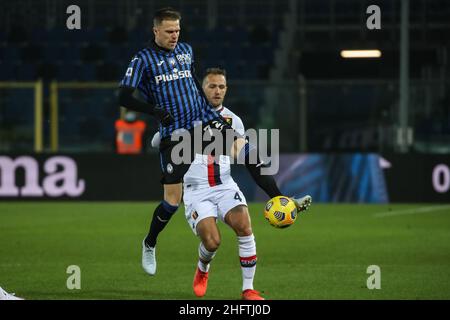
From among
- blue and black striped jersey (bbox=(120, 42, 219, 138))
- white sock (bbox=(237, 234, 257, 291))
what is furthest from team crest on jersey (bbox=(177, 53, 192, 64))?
white sock (bbox=(237, 234, 257, 291))

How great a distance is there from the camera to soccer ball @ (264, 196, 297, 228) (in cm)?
848

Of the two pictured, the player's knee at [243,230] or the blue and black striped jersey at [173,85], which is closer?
the player's knee at [243,230]

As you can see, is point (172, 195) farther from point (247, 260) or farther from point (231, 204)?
point (247, 260)

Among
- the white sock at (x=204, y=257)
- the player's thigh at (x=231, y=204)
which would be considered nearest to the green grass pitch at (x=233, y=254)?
the white sock at (x=204, y=257)

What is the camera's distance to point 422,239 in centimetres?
1401

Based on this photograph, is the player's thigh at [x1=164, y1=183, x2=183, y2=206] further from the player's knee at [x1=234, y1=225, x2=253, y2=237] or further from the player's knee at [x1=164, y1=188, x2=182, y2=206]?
the player's knee at [x1=234, y1=225, x2=253, y2=237]

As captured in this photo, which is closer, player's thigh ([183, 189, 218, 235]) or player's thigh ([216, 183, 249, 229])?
player's thigh ([216, 183, 249, 229])

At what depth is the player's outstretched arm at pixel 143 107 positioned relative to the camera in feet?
30.1

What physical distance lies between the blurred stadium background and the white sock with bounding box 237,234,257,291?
0.45 meters

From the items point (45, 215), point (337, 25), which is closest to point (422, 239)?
point (45, 215)

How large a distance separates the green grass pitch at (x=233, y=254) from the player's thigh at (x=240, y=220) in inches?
25.0

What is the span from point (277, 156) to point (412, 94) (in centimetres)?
341

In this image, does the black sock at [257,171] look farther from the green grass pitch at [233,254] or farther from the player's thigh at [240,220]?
the green grass pitch at [233,254]

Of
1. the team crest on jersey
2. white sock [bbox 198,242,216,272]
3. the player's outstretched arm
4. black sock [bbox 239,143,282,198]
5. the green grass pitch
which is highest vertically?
the team crest on jersey
